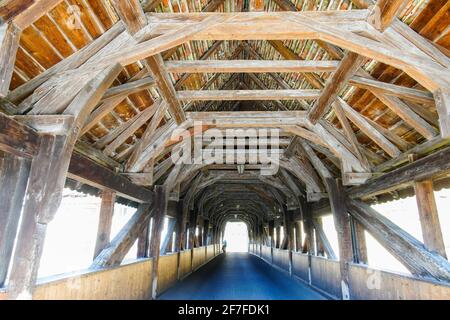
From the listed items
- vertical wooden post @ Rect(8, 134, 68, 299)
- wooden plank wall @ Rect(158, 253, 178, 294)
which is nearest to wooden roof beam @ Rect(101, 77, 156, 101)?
vertical wooden post @ Rect(8, 134, 68, 299)

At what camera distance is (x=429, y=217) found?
4035 mm

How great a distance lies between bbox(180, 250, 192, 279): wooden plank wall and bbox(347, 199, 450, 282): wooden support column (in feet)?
21.7

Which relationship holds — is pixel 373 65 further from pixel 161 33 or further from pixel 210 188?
pixel 210 188

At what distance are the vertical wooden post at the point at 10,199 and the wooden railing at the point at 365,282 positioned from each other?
516 centimetres

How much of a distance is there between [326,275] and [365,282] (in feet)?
6.81

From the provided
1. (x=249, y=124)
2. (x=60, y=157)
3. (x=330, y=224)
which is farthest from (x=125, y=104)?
(x=330, y=224)

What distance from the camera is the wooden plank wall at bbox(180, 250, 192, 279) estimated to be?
997 cm

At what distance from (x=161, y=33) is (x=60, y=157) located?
168cm

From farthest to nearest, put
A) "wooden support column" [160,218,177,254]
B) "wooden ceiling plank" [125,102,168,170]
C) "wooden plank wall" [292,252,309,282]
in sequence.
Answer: "wooden plank wall" [292,252,309,282] → "wooden support column" [160,218,177,254] → "wooden ceiling plank" [125,102,168,170]

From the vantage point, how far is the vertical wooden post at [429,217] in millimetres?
3967

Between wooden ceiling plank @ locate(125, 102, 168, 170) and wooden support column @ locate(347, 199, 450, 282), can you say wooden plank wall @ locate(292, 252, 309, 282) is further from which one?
wooden ceiling plank @ locate(125, 102, 168, 170)

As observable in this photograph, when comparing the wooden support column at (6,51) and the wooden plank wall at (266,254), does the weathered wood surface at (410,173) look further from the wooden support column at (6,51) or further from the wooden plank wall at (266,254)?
the wooden plank wall at (266,254)

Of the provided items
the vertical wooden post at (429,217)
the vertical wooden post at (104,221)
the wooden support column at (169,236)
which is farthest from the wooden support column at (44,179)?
the wooden support column at (169,236)

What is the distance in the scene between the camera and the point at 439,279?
3.72m
